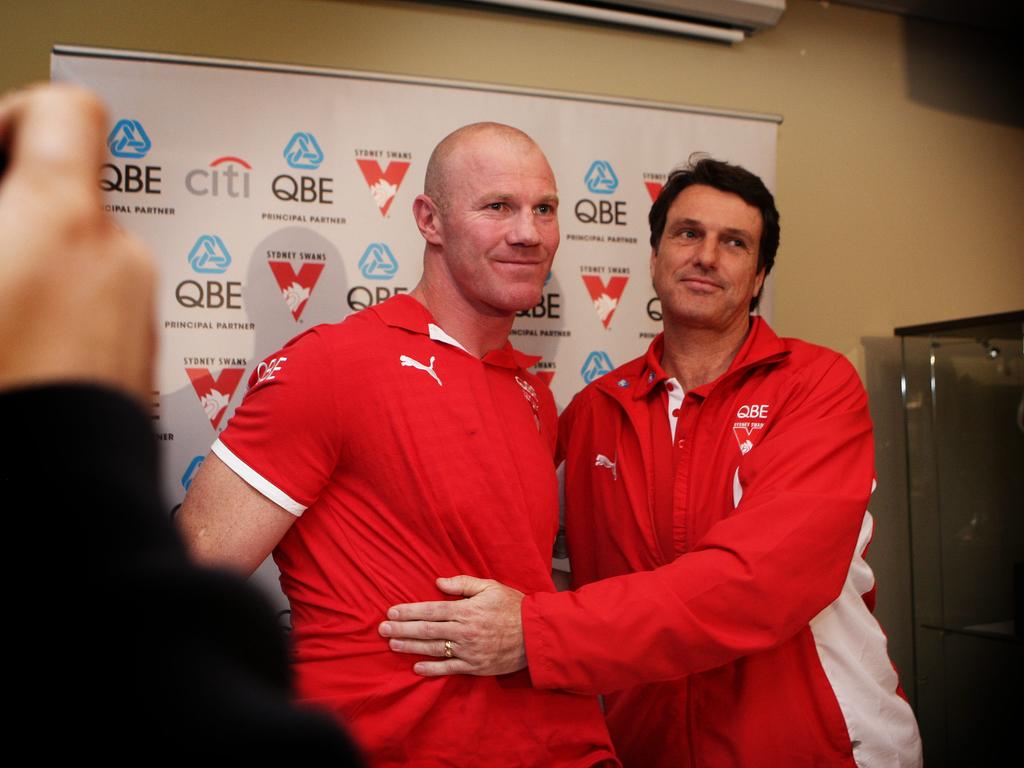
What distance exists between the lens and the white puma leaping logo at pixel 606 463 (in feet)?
6.57

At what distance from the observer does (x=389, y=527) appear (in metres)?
1.48

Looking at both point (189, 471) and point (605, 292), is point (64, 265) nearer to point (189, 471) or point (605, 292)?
point (189, 471)

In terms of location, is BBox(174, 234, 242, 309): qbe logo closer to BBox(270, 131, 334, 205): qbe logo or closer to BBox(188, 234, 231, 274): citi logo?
BBox(188, 234, 231, 274): citi logo

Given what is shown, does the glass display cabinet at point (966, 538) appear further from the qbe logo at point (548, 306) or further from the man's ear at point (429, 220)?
the man's ear at point (429, 220)

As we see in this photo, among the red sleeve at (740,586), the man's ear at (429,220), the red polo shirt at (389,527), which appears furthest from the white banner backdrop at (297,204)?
the red sleeve at (740,586)

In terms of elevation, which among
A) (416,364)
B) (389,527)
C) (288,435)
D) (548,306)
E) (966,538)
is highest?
(548,306)

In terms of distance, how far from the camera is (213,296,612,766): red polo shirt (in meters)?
1.41

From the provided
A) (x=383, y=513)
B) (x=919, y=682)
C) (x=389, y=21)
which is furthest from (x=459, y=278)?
(x=919, y=682)

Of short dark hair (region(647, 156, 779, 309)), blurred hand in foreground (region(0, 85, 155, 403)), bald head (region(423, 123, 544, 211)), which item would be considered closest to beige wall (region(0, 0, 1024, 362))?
short dark hair (region(647, 156, 779, 309))

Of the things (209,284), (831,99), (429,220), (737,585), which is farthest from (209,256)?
(831,99)

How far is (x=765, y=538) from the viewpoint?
162 cm

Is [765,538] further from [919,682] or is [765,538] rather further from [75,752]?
[919,682]

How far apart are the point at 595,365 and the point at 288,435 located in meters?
Answer: 1.53

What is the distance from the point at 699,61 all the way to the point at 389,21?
3.50 ft
